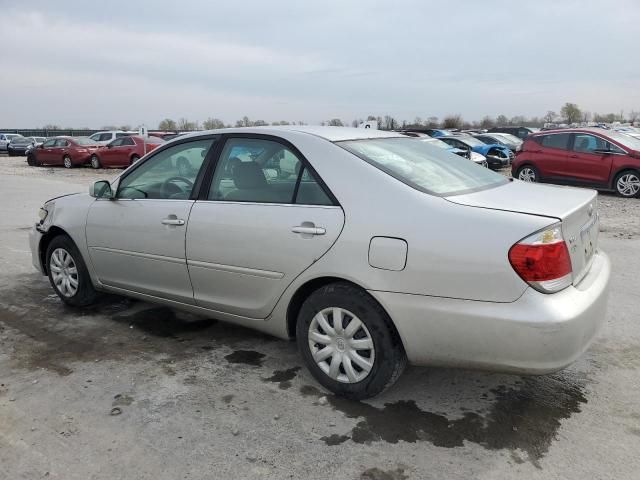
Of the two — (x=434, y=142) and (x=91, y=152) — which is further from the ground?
(x=434, y=142)

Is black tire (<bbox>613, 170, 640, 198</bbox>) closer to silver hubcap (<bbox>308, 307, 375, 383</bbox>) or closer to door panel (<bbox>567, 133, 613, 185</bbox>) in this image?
door panel (<bbox>567, 133, 613, 185</bbox>)

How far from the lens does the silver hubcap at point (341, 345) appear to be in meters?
3.13

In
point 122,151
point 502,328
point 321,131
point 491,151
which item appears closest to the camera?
point 502,328

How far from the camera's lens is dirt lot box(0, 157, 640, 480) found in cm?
265

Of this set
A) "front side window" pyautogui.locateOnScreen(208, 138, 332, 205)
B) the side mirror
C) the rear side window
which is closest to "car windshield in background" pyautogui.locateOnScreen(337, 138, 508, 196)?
"front side window" pyautogui.locateOnScreen(208, 138, 332, 205)

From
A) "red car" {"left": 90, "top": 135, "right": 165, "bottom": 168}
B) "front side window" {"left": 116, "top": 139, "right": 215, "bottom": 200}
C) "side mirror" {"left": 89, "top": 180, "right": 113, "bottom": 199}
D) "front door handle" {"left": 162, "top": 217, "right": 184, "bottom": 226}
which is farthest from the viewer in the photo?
"red car" {"left": 90, "top": 135, "right": 165, "bottom": 168}

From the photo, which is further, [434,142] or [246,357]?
[434,142]

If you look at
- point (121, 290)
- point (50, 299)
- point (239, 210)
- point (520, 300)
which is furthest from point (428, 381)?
point (50, 299)

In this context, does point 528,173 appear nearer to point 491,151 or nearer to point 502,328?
point 491,151

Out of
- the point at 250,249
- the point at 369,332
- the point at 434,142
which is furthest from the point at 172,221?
the point at 434,142

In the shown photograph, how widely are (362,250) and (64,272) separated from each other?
316 cm

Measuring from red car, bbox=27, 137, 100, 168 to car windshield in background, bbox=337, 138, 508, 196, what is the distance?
22.1 m

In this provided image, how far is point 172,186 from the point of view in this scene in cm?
408

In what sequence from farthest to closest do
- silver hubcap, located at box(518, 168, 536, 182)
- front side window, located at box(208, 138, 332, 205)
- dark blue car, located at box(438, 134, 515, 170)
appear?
1. dark blue car, located at box(438, 134, 515, 170)
2. silver hubcap, located at box(518, 168, 536, 182)
3. front side window, located at box(208, 138, 332, 205)
